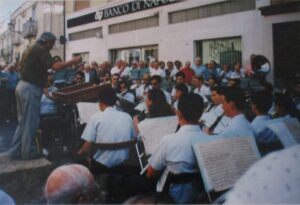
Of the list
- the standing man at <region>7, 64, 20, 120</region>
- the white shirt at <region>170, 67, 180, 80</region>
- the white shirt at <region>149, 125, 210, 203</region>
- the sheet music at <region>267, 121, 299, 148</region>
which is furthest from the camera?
the standing man at <region>7, 64, 20, 120</region>

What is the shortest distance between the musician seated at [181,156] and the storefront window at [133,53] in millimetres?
519

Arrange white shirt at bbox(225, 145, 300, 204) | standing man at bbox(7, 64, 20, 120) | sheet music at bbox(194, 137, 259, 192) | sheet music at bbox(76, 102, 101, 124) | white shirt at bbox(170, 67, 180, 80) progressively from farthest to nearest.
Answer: standing man at bbox(7, 64, 20, 120), white shirt at bbox(170, 67, 180, 80), sheet music at bbox(76, 102, 101, 124), sheet music at bbox(194, 137, 259, 192), white shirt at bbox(225, 145, 300, 204)

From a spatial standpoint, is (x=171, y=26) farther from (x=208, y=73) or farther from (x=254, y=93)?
(x=254, y=93)

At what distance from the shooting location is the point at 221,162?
30.9 inches

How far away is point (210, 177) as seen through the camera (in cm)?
79

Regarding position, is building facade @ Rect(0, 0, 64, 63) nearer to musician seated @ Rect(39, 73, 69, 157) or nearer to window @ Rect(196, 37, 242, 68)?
→ musician seated @ Rect(39, 73, 69, 157)

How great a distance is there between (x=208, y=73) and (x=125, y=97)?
1.70ft

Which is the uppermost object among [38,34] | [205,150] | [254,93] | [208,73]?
[38,34]

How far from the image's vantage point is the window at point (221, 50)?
132 cm

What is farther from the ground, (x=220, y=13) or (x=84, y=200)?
(x=220, y=13)

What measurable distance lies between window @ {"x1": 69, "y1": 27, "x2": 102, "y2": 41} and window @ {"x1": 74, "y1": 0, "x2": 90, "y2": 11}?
3.4 inches

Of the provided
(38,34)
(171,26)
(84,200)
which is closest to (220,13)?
(171,26)

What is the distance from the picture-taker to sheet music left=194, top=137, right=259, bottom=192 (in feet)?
2.56

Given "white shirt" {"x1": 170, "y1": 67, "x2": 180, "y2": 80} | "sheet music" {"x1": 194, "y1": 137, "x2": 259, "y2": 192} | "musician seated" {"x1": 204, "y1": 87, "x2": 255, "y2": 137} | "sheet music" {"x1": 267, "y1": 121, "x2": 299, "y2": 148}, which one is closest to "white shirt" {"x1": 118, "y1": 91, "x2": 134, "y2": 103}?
"white shirt" {"x1": 170, "y1": 67, "x2": 180, "y2": 80}
